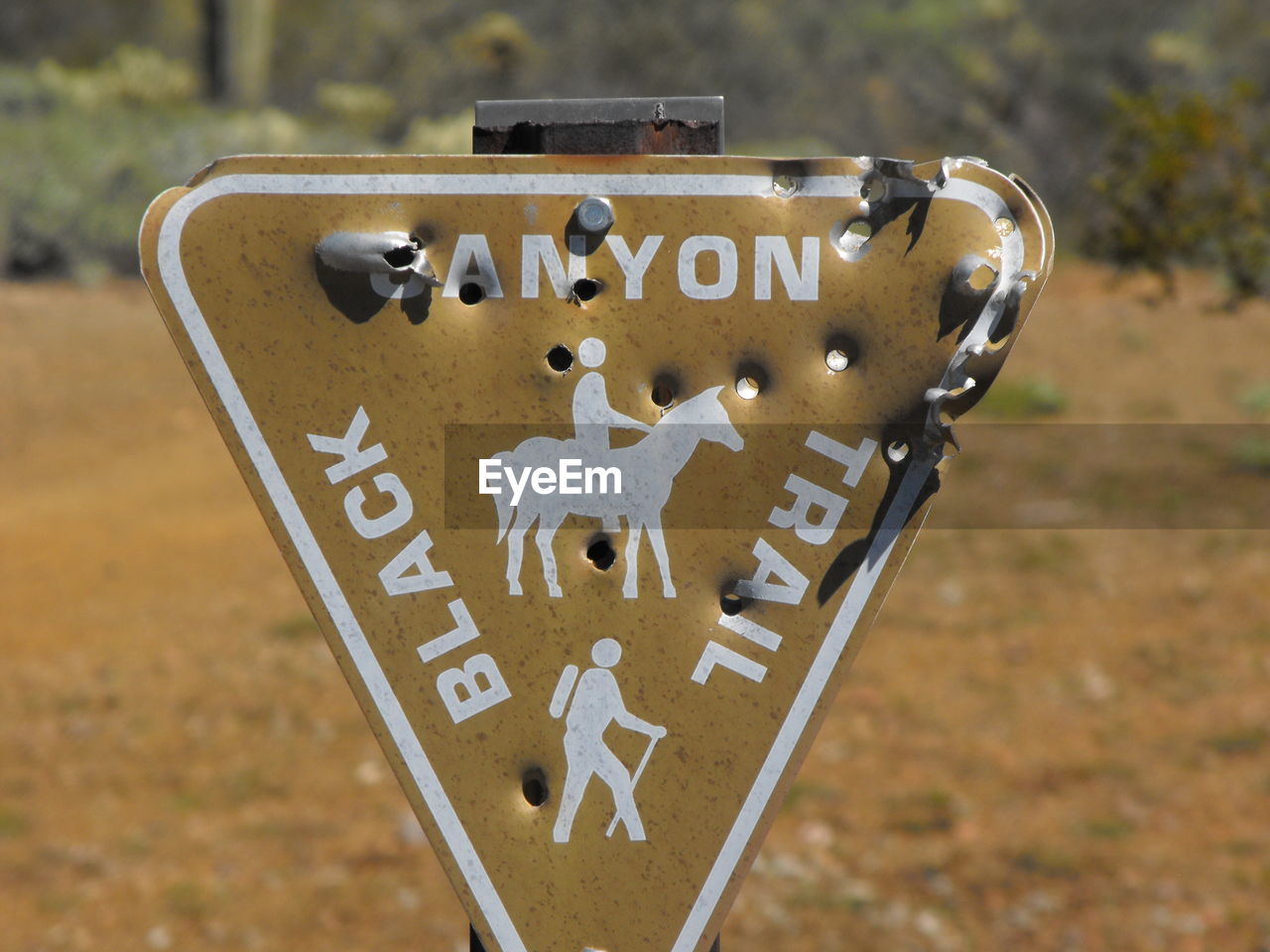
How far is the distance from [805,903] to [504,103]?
2.65 meters

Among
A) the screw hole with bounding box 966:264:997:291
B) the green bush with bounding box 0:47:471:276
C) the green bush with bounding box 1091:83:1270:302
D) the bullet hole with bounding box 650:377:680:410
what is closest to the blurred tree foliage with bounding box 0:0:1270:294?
the green bush with bounding box 0:47:471:276

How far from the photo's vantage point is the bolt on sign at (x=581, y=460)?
3.56 feet

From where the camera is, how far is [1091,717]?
4266 mm

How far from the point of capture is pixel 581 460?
1.11 metres

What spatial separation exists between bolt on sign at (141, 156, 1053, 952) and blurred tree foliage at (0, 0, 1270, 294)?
22.0 feet

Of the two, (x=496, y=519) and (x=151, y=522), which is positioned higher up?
(x=496, y=519)

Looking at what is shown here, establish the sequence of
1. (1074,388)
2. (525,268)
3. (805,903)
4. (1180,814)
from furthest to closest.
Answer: (1074,388), (1180,814), (805,903), (525,268)

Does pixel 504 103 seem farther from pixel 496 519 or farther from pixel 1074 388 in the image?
pixel 1074 388

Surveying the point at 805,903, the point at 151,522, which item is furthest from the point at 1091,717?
the point at 151,522

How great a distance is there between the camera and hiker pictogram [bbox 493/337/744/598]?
1.10 meters

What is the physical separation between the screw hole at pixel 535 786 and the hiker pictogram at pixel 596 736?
0.06 ft

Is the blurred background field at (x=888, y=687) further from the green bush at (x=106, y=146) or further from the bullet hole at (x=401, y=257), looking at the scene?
the bullet hole at (x=401, y=257)

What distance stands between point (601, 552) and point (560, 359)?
168mm

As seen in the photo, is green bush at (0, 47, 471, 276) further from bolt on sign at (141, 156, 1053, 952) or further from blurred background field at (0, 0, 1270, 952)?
bolt on sign at (141, 156, 1053, 952)
